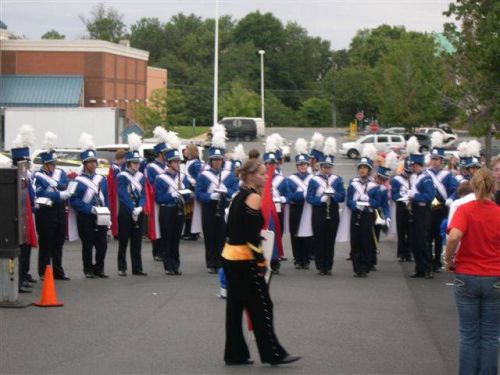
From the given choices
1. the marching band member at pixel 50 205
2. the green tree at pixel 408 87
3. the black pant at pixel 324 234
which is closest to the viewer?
the marching band member at pixel 50 205

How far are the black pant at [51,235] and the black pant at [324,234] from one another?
4.03 meters

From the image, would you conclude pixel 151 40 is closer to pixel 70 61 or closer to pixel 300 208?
pixel 70 61

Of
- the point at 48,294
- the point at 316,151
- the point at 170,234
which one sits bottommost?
the point at 48,294

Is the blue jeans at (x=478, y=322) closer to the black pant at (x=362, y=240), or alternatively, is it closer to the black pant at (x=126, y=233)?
the black pant at (x=362, y=240)

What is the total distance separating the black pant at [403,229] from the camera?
1832cm

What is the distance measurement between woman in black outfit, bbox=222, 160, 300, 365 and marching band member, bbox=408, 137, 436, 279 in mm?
7426

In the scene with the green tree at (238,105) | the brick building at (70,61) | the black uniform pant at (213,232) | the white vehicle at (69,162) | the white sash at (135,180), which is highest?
the brick building at (70,61)

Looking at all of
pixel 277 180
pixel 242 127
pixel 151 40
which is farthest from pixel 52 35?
pixel 277 180

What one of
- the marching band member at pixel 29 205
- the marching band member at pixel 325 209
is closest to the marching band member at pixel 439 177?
the marching band member at pixel 325 209

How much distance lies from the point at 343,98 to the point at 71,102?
4248 cm

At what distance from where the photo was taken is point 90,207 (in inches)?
651

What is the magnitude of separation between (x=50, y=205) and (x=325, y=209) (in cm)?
449

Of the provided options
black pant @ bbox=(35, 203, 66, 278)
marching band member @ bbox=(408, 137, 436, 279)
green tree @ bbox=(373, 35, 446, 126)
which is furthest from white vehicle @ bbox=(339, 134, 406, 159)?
black pant @ bbox=(35, 203, 66, 278)

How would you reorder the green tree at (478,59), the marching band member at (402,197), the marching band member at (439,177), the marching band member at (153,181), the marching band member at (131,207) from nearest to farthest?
the marching band member at (131,207) < the marching band member at (153,181) < the marching band member at (439,177) < the marching band member at (402,197) < the green tree at (478,59)
